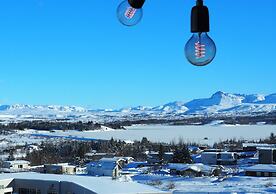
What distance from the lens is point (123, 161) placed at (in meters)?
19.5

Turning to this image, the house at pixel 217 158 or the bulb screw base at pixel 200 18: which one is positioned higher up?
the bulb screw base at pixel 200 18

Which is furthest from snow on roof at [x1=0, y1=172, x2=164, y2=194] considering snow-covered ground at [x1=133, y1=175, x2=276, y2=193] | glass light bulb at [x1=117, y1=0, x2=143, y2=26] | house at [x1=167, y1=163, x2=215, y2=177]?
house at [x1=167, y1=163, x2=215, y2=177]

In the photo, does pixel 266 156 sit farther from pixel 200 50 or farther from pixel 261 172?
pixel 200 50

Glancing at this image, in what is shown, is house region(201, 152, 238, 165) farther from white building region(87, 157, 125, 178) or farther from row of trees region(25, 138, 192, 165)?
white building region(87, 157, 125, 178)

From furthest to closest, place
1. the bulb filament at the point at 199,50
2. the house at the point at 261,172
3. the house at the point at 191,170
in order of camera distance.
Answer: the house at the point at 191,170, the house at the point at 261,172, the bulb filament at the point at 199,50

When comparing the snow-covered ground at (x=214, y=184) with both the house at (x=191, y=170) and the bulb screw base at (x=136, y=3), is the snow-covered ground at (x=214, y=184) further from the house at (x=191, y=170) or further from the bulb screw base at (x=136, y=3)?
the bulb screw base at (x=136, y=3)

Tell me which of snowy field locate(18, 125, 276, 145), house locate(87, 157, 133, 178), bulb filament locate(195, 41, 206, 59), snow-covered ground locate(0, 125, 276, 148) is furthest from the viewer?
snowy field locate(18, 125, 276, 145)

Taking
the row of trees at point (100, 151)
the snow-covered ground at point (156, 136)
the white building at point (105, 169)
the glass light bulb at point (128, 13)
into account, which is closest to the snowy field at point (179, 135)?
the snow-covered ground at point (156, 136)

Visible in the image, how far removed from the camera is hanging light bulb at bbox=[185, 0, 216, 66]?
0.83 m

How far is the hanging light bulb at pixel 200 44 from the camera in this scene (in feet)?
2.72

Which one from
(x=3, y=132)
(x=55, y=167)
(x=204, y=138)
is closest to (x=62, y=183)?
(x=55, y=167)

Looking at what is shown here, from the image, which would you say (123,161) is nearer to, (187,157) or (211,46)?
(187,157)

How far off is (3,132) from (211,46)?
45351 millimetres

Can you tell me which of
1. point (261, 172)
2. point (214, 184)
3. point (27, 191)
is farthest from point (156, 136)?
point (27, 191)
